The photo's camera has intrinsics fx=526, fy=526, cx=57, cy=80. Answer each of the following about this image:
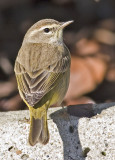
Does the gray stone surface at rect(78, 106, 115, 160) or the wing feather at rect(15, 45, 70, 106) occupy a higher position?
the wing feather at rect(15, 45, 70, 106)

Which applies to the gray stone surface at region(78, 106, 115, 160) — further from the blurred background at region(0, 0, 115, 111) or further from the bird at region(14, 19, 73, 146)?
the blurred background at region(0, 0, 115, 111)

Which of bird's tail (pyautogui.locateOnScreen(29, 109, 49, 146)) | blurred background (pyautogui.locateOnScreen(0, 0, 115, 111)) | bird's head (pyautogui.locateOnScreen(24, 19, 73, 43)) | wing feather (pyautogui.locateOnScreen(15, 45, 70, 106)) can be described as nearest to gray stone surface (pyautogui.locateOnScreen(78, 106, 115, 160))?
bird's tail (pyautogui.locateOnScreen(29, 109, 49, 146))

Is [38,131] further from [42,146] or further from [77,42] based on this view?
[77,42]

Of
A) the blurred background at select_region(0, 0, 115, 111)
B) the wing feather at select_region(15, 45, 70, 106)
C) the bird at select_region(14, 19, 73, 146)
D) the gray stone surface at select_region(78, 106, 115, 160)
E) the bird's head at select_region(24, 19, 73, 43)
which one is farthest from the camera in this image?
the blurred background at select_region(0, 0, 115, 111)

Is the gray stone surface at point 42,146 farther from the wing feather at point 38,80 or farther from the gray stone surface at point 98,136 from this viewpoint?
the wing feather at point 38,80

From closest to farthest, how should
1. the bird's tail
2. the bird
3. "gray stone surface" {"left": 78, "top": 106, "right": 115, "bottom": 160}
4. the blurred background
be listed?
the bird's tail, "gray stone surface" {"left": 78, "top": 106, "right": 115, "bottom": 160}, the bird, the blurred background

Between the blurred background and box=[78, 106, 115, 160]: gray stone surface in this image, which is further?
the blurred background

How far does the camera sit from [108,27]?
9.70 m

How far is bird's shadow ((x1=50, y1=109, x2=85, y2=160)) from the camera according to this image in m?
5.24

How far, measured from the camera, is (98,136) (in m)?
5.36

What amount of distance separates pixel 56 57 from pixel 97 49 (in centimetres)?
298

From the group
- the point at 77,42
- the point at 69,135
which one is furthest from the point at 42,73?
the point at 77,42

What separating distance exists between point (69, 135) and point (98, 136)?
300 millimetres

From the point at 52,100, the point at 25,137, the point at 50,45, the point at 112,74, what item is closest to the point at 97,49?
the point at 112,74
